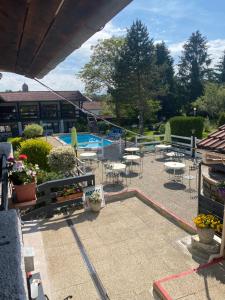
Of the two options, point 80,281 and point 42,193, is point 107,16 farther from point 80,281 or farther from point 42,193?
point 42,193

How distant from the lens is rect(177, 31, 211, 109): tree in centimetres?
4692

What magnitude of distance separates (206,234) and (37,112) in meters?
36.7

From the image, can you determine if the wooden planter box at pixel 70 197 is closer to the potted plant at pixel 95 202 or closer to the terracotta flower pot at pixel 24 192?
the potted plant at pixel 95 202

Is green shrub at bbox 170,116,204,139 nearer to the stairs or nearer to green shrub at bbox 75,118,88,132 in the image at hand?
the stairs

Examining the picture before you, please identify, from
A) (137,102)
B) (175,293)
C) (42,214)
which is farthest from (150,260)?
(137,102)

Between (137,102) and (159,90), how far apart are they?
3.68 meters

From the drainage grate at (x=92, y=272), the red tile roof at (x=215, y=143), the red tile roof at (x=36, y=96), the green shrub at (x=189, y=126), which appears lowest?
the drainage grate at (x=92, y=272)

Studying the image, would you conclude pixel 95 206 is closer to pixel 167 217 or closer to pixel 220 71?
pixel 167 217

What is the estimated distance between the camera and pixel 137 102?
104 feet

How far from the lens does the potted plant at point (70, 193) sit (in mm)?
8977

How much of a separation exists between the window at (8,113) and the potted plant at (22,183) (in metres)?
35.2

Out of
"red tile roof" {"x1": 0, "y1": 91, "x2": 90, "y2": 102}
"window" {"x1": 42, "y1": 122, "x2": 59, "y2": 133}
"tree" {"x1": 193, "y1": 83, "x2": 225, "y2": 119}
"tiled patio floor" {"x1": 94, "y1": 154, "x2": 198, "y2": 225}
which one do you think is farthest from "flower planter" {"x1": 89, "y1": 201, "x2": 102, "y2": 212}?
"window" {"x1": 42, "y1": 122, "x2": 59, "y2": 133}

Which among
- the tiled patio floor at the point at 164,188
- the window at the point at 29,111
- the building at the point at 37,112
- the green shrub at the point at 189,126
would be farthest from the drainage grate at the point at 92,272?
the window at the point at 29,111

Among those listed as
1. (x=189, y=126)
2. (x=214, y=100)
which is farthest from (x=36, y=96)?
(x=189, y=126)
